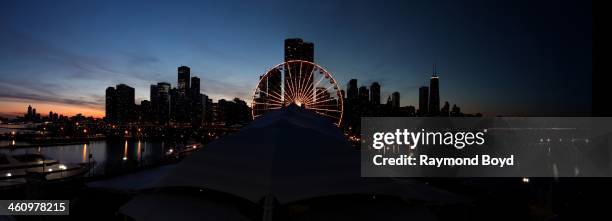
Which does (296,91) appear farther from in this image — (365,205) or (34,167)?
(34,167)

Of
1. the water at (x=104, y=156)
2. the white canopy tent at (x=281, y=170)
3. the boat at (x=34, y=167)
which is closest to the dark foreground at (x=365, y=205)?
the white canopy tent at (x=281, y=170)

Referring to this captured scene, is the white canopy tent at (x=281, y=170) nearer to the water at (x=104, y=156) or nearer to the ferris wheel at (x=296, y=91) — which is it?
the ferris wheel at (x=296, y=91)

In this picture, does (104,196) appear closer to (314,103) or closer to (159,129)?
(314,103)

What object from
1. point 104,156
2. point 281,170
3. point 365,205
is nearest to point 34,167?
point 104,156

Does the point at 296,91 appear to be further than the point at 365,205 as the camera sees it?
Yes

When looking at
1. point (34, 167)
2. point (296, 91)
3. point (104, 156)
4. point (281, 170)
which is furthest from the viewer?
point (104, 156)

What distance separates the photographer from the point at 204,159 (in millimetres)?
7703

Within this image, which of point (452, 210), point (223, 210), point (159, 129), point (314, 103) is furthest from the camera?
point (159, 129)

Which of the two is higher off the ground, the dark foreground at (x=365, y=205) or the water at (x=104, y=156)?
the dark foreground at (x=365, y=205)

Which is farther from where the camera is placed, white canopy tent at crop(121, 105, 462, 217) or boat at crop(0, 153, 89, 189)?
boat at crop(0, 153, 89, 189)

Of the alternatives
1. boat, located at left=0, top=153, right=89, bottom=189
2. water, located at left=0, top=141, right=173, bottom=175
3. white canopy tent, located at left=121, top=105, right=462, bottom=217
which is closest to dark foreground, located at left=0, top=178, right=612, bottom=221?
white canopy tent, located at left=121, top=105, right=462, bottom=217

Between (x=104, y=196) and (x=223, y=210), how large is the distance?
28.1 ft

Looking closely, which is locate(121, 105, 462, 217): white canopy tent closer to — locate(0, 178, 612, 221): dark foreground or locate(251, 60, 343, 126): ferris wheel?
locate(0, 178, 612, 221): dark foreground

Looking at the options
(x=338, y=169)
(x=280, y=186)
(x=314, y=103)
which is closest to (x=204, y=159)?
(x=280, y=186)
